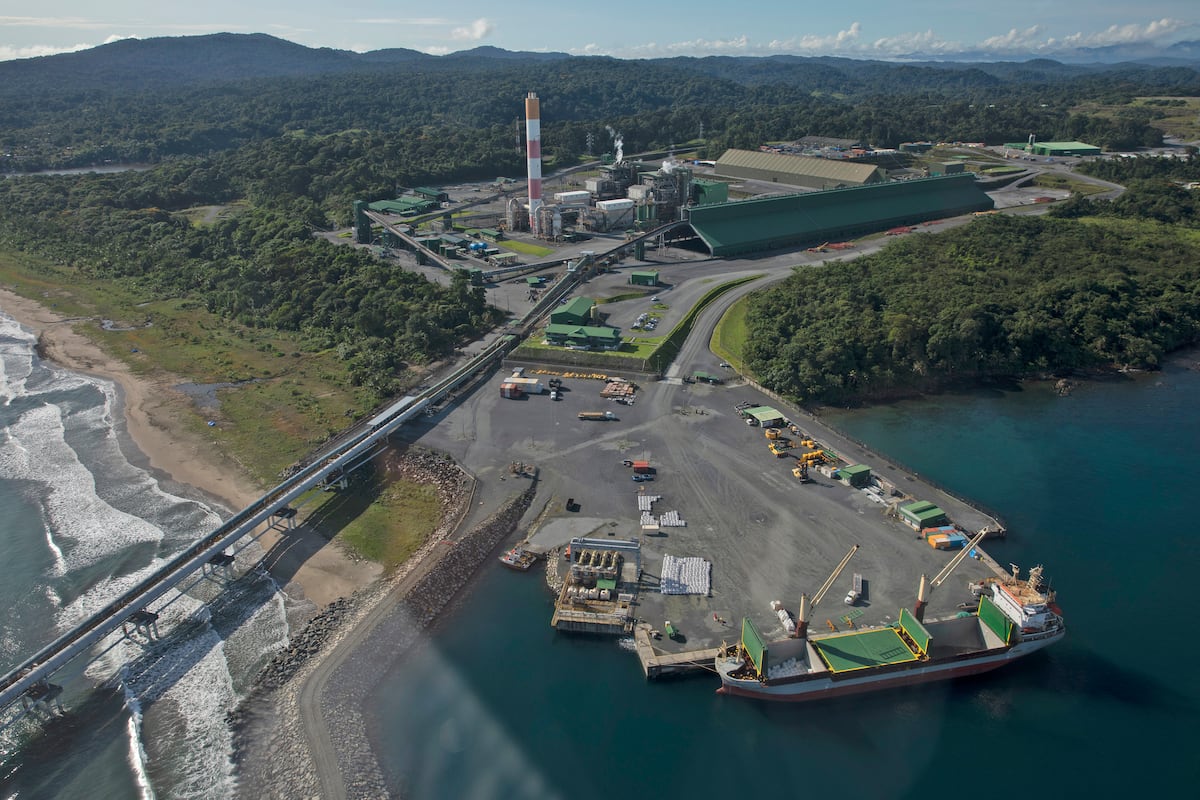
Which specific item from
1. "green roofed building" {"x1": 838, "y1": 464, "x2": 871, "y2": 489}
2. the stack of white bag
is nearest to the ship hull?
the stack of white bag

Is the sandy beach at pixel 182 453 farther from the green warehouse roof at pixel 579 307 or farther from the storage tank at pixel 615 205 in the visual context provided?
the storage tank at pixel 615 205

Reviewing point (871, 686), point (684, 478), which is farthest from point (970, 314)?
point (871, 686)

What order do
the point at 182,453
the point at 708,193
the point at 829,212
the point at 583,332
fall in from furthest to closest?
1. the point at 708,193
2. the point at 829,212
3. the point at 583,332
4. the point at 182,453

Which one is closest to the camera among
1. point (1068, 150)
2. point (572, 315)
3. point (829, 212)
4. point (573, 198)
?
point (572, 315)

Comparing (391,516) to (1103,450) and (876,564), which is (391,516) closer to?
(876,564)

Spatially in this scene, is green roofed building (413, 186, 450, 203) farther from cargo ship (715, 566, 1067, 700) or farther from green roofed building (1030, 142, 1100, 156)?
green roofed building (1030, 142, 1100, 156)

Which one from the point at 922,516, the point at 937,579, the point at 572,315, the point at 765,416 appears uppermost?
the point at 572,315

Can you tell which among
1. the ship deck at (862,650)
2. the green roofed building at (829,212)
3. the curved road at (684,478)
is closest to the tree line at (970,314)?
the curved road at (684,478)

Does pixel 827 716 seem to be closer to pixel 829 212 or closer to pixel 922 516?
pixel 922 516
